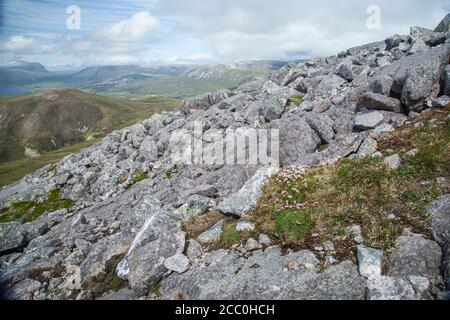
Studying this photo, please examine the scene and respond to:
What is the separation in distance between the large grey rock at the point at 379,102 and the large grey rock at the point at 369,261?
14.9 meters

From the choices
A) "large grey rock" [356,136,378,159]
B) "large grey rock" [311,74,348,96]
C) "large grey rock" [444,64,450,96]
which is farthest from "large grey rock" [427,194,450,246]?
"large grey rock" [311,74,348,96]

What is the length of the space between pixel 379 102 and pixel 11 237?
2931 cm

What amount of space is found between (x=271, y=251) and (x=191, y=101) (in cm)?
4168

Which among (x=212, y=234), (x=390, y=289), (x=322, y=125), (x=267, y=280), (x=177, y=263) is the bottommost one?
(x=177, y=263)

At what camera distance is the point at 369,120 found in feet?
71.2

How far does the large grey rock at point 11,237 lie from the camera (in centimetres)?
2292

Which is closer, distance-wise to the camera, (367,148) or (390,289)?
(390,289)

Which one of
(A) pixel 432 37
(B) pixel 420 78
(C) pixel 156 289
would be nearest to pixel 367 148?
(B) pixel 420 78

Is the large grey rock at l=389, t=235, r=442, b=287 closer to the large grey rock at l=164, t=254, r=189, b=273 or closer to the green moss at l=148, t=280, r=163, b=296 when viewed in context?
the large grey rock at l=164, t=254, r=189, b=273

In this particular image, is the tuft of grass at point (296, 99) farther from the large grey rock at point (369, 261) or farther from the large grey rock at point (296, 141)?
the large grey rock at point (369, 261)

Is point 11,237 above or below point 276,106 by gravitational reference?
below

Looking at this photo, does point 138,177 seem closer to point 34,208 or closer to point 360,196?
point 34,208
